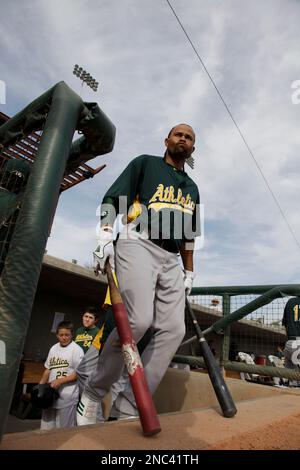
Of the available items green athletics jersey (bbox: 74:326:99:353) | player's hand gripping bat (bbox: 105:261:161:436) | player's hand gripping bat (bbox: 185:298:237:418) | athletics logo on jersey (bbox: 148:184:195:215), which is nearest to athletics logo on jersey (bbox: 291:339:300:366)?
player's hand gripping bat (bbox: 185:298:237:418)

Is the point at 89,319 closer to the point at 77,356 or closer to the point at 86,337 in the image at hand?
the point at 86,337

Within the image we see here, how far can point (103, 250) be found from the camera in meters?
1.79

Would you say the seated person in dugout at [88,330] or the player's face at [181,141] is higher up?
the player's face at [181,141]

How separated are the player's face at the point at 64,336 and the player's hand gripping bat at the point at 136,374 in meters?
3.00

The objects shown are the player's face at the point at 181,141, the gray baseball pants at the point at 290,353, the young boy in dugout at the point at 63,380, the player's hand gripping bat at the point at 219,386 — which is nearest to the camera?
the player's hand gripping bat at the point at 219,386

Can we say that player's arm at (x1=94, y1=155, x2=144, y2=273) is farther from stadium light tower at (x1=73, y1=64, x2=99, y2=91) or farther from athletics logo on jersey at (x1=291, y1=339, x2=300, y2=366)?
stadium light tower at (x1=73, y1=64, x2=99, y2=91)

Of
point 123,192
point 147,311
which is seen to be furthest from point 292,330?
point 123,192

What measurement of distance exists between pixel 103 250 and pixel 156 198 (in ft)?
1.96

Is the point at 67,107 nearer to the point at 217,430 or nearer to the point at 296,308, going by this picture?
the point at 217,430

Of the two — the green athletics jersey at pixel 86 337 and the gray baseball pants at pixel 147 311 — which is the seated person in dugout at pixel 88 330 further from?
A: the gray baseball pants at pixel 147 311

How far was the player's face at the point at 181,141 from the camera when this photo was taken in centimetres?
244

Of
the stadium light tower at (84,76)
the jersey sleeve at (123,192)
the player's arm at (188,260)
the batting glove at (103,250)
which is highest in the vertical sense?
the stadium light tower at (84,76)

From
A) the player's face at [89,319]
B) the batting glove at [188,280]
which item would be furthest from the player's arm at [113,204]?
the player's face at [89,319]
